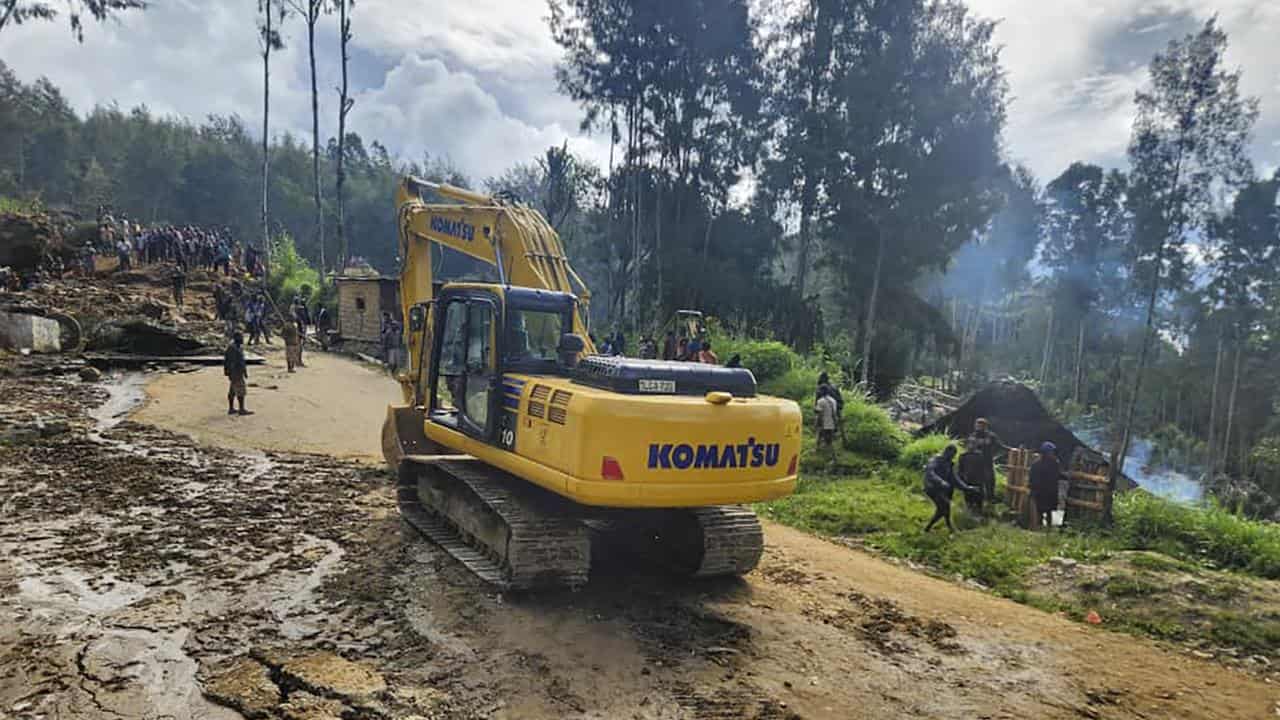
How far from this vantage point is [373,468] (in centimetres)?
1044

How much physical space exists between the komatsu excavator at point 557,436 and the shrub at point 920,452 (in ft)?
23.2

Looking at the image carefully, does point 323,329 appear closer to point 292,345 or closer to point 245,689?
point 292,345

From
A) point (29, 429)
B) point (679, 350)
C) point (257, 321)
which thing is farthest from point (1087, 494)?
point (257, 321)

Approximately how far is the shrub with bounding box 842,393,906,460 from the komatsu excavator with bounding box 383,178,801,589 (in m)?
7.64

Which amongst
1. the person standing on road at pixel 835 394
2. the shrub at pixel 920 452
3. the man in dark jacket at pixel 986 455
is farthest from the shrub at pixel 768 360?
the man in dark jacket at pixel 986 455

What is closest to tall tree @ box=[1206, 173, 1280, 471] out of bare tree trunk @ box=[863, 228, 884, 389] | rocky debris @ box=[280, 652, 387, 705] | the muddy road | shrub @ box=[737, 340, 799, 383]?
bare tree trunk @ box=[863, 228, 884, 389]

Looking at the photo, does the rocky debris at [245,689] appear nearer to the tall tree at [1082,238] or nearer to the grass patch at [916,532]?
the grass patch at [916,532]

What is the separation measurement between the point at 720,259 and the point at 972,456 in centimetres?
2374

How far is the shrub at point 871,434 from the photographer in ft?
45.1

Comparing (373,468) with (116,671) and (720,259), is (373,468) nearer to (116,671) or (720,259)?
(116,671)

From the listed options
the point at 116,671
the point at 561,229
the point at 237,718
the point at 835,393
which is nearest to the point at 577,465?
the point at 237,718

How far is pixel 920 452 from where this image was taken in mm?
12891

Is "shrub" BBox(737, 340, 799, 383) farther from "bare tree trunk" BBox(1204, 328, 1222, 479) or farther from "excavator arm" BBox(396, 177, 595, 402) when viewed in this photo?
"bare tree trunk" BBox(1204, 328, 1222, 479)

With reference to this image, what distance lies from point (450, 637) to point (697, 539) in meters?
2.29
